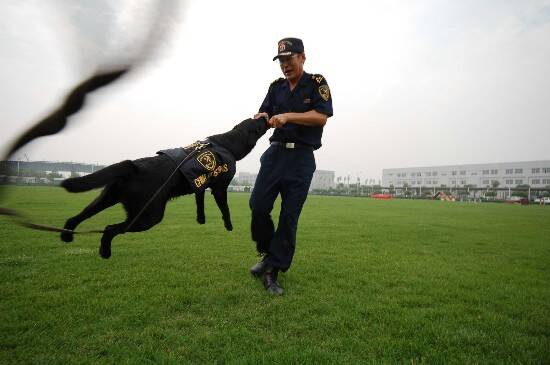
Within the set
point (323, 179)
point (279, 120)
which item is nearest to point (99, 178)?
point (279, 120)

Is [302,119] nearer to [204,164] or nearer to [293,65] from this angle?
[293,65]

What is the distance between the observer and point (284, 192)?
14.3 ft

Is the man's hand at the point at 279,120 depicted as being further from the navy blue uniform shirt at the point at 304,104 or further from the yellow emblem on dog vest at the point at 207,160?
the yellow emblem on dog vest at the point at 207,160

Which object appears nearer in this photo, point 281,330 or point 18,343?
point 18,343

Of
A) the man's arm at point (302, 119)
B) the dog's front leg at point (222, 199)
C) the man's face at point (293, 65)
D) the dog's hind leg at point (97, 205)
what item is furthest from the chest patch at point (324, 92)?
the dog's hind leg at point (97, 205)

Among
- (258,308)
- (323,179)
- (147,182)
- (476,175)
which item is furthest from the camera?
(323,179)

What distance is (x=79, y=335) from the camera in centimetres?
271

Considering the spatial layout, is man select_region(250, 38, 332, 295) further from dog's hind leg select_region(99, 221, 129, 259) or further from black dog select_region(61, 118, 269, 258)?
dog's hind leg select_region(99, 221, 129, 259)

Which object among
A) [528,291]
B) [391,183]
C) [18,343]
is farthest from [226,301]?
[391,183]

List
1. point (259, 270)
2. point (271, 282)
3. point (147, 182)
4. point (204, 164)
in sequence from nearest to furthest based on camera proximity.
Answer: point (147, 182) < point (204, 164) < point (271, 282) < point (259, 270)

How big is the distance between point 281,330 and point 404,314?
1.27 m

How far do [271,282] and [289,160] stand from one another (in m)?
1.45

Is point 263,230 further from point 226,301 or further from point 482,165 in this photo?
point 482,165

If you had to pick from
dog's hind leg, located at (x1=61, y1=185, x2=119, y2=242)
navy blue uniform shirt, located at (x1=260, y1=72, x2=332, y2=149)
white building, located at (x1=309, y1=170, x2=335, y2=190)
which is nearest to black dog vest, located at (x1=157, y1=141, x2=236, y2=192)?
dog's hind leg, located at (x1=61, y1=185, x2=119, y2=242)
